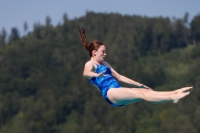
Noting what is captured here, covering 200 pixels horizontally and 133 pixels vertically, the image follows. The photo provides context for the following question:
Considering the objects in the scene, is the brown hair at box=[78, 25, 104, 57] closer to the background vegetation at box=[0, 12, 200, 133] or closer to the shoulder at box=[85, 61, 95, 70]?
the shoulder at box=[85, 61, 95, 70]

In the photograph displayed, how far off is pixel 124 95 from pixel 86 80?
12604cm

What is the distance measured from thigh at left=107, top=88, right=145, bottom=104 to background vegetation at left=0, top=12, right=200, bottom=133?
315ft

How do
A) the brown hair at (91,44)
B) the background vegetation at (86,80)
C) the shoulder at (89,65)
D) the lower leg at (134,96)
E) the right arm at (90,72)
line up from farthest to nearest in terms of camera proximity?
the background vegetation at (86,80) < the brown hair at (91,44) < the shoulder at (89,65) < the right arm at (90,72) < the lower leg at (134,96)

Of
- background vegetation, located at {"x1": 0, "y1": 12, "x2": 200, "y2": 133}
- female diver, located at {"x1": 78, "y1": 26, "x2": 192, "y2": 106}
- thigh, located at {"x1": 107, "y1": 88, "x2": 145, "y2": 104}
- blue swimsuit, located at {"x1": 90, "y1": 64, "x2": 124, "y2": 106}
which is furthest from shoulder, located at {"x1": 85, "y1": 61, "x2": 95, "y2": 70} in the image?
background vegetation, located at {"x1": 0, "y1": 12, "x2": 200, "y2": 133}

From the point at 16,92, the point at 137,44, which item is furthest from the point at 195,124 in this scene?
the point at 137,44

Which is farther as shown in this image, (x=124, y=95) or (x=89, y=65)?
(x=89, y=65)

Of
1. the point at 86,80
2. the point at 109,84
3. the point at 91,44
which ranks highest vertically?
the point at 91,44

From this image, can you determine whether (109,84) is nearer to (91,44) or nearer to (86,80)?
(91,44)

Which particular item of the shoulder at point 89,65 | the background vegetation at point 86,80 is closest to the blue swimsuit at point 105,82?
the shoulder at point 89,65

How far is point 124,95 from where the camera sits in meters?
16.8

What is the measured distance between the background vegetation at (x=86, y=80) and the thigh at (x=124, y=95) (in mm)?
96056

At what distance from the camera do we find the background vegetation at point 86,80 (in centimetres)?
12625

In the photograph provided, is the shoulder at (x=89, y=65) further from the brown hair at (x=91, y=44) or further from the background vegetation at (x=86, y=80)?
the background vegetation at (x=86, y=80)

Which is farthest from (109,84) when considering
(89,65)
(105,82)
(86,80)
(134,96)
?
(86,80)
